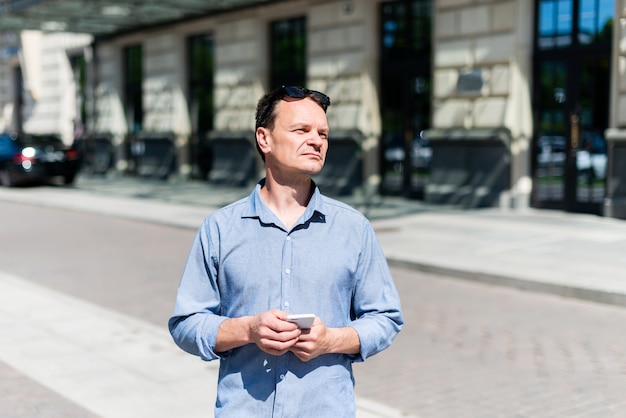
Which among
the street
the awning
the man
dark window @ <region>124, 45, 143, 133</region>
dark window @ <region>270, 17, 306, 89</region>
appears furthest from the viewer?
dark window @ <region>124, 45, 143, 133</region>

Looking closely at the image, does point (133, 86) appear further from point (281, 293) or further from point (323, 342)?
point (323, 342)

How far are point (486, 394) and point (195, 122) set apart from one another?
771 inches

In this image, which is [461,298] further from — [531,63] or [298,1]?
[298,1]

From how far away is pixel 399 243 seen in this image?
11172mm

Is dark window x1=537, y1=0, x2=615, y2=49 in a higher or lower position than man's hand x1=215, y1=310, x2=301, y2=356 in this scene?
higher

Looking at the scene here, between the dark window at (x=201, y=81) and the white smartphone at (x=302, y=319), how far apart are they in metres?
21.3

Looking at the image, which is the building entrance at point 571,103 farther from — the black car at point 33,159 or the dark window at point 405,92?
the black car at point 33,159

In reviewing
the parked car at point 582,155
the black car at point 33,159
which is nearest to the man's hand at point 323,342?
the parked car at point 582,155

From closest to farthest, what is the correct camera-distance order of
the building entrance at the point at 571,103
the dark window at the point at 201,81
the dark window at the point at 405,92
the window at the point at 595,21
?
the window at the point at 595,21 → the building entrance at the point at 571,103 → the dark window at the point at 405,92 → the dark window at the point at 201,81

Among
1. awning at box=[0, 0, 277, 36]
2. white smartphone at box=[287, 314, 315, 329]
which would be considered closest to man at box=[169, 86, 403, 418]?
white smartphone at box=[287, 314, 315, 329]

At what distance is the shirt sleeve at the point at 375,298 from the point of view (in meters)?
2.34

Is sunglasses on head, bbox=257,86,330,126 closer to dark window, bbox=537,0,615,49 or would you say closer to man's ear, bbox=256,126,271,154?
man's ear, bbox=256,126,271,154

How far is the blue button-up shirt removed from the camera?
2.27 m

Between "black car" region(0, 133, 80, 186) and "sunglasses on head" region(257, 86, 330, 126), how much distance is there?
2177 cm
